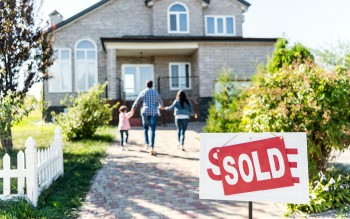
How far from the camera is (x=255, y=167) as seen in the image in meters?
3.10

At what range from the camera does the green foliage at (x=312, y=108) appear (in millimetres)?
5340

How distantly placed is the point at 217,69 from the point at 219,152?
16.2 meters

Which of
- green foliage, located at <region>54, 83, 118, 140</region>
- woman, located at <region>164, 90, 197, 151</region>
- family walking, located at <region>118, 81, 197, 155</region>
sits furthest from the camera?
green foliage, located at <region>54, 83, 118, 140</region>

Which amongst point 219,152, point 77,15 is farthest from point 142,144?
point 77,15

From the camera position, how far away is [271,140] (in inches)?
121

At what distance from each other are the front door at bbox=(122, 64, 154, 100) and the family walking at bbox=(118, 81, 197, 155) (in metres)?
11.2

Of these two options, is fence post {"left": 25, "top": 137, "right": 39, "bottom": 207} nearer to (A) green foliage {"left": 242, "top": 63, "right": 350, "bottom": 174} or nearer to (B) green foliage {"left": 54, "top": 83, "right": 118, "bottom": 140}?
(A) green foliage {"left": 242, "top": 63, "right": 350, "bottom": 174}

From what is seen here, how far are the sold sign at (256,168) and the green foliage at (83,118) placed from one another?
874 cm

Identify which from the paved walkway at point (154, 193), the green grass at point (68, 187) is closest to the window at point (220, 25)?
the green grass at point (68, 187)

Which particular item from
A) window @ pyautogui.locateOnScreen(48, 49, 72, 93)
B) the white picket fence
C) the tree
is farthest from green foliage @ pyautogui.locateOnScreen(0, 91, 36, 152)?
window @ pyautogui.locateOnScreen(48, 49, 72, 93)

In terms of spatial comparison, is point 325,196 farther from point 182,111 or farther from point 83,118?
point 83,118

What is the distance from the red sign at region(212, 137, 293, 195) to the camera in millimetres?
3020

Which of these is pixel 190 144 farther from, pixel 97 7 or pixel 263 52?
pixel 97 7

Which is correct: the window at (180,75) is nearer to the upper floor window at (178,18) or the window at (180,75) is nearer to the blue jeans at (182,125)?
the upper floor window at (178,18)
